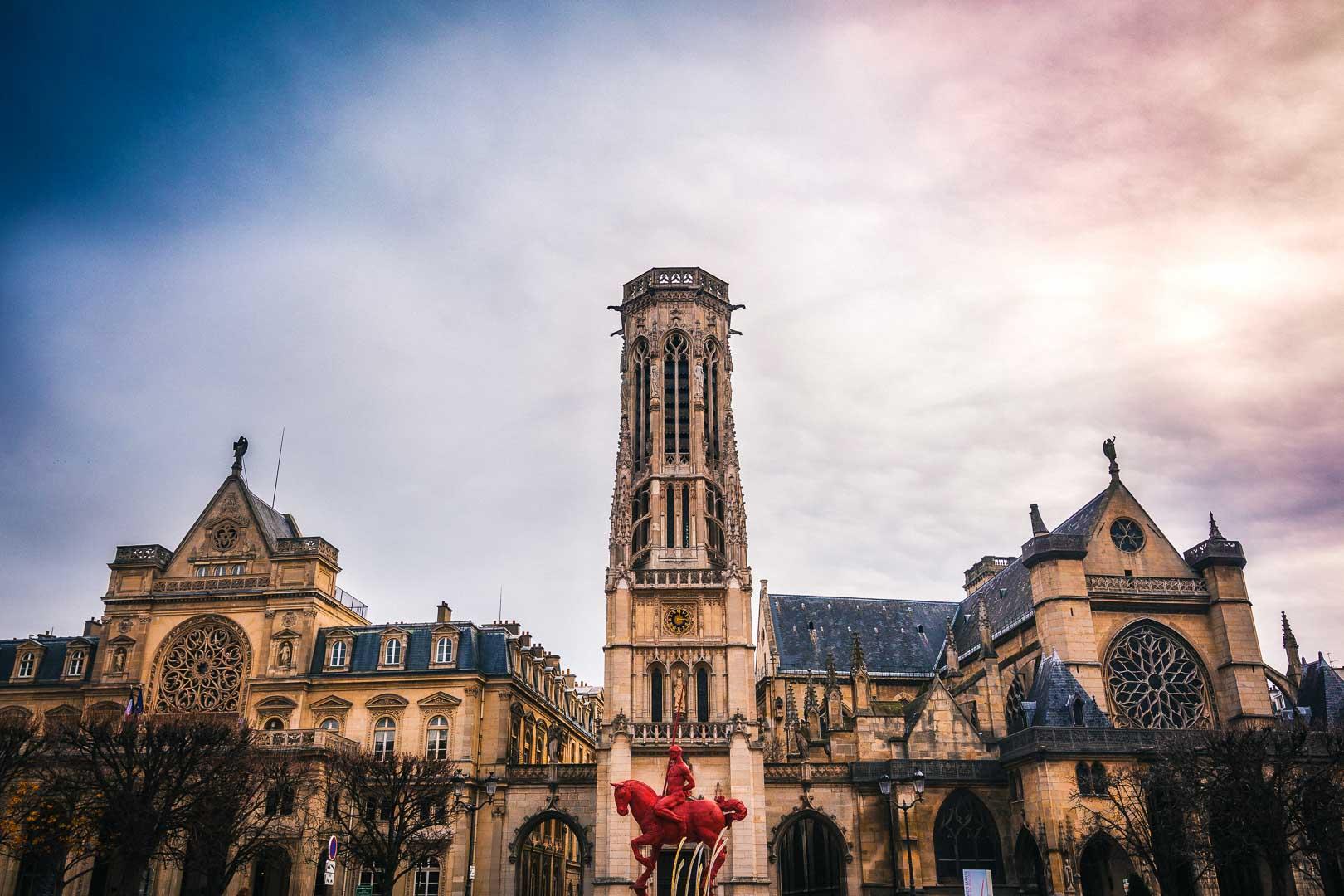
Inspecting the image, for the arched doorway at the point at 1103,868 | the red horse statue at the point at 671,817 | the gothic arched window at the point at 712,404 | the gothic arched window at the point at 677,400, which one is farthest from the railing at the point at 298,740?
the arched doorway at the point at 1103,868

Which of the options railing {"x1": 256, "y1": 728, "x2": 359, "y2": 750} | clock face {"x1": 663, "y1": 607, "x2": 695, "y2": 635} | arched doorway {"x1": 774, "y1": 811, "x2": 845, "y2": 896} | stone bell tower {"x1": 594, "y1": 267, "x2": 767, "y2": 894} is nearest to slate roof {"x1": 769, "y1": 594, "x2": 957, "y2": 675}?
arched doorway {"x1": 774, "y1": 811, "x2": 845, "y2": 896}

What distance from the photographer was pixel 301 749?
46125 mm

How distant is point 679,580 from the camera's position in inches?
1977

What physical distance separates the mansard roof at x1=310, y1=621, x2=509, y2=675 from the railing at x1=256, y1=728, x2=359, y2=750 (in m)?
3.92

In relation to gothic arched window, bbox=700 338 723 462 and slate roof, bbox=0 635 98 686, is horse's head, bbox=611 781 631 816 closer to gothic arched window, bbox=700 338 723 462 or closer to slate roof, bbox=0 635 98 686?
gothic arched window, bbox=700 338 723 462

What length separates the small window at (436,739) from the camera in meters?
48.7

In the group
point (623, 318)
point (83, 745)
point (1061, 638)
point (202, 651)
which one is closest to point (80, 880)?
point (202, 651)

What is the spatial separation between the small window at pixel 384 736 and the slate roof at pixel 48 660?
52.1 ft

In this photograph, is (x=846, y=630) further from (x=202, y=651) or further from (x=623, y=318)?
(x=202, y=651)

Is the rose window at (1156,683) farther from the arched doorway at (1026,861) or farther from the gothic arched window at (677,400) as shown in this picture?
the gothic arched window at (677,400)

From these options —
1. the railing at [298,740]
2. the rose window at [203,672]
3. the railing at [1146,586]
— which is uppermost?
the railing at [1146,586]

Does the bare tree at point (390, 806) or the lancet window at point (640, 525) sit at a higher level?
the lancet window at point (640, 525)

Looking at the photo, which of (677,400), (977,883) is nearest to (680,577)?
(677,400)

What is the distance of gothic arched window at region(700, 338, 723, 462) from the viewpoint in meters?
56.6
